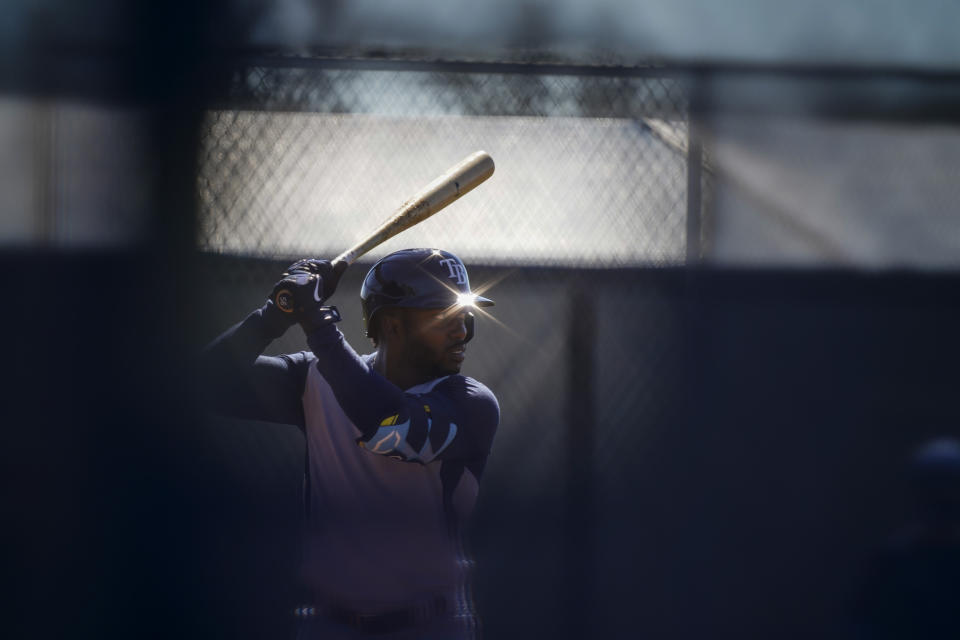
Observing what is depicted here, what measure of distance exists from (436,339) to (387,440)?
0.43 metres

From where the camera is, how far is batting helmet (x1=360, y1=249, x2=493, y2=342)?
239 cm

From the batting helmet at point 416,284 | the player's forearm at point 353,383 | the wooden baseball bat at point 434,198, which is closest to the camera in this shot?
the player's forearm at point 353,383

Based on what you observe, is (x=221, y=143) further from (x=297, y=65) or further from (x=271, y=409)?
(x=271, y=409)

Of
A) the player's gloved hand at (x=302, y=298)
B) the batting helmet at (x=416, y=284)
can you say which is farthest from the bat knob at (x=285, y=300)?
the batting helmet at (x=416, y=284)

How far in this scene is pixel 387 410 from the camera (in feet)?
6.85

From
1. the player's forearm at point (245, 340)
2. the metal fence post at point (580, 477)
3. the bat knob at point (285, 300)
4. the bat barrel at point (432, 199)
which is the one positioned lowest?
the metal fence post at point (580, 477)

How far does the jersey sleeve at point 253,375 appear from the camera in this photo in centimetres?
225

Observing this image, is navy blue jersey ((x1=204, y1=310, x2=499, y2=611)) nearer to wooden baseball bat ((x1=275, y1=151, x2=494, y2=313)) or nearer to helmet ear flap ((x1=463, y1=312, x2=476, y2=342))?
helmet ear flap ((x1=463, y1=312, x2=476, y2=342))

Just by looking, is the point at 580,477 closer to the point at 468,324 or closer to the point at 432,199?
the point at 468,324

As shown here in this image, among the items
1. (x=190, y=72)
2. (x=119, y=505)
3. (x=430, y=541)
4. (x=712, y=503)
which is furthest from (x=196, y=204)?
(x=712, y=503)

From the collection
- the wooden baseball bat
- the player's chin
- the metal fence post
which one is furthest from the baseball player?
the metal fence post

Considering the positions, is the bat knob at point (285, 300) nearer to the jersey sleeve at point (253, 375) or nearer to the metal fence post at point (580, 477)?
the jersey sleeve at point (253, 375)

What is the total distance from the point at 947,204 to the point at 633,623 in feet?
6.65

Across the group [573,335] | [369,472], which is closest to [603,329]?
[573,335]
